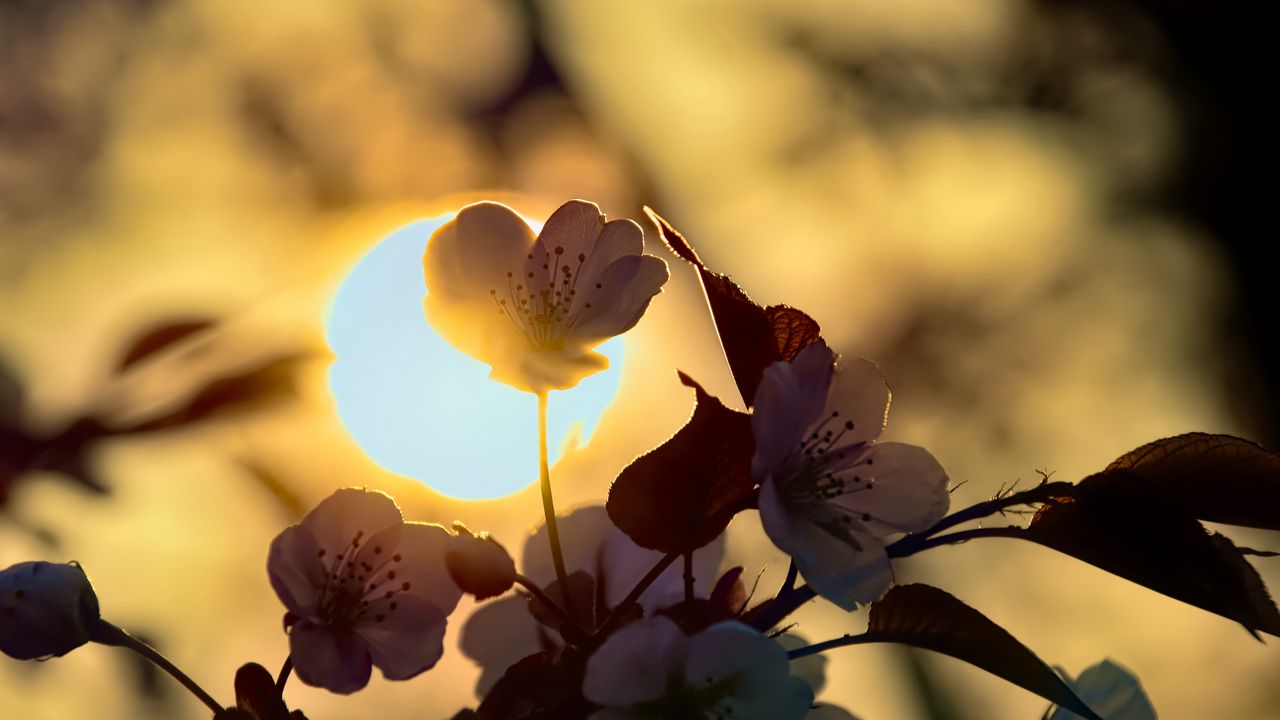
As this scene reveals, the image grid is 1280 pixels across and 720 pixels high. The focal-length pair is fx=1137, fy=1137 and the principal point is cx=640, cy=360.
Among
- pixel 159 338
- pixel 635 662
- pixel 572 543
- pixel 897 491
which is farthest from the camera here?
pixel 159 338

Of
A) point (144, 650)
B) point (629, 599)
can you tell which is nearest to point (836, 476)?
point (629, 599)

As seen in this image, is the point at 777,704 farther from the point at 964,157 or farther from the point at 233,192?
the point at 964,157

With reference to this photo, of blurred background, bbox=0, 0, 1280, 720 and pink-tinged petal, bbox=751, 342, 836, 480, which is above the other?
blurred background, bbox=0, 0, 1280, 720

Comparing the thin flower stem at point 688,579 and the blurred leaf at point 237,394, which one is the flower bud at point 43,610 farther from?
the blurred leaf at point 237,394

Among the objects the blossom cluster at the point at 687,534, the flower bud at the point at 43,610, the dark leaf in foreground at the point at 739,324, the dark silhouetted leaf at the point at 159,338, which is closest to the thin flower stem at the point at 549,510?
the blossom cluster at the point at 687,534

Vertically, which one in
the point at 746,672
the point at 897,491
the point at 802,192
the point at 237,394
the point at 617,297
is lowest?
the point at 746,672

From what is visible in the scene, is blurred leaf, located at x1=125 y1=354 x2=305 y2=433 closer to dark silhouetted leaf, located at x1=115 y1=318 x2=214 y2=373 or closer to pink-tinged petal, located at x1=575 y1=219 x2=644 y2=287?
dark silhouetted leaf, located at x1=115 y1=318 x2=214 y2=373

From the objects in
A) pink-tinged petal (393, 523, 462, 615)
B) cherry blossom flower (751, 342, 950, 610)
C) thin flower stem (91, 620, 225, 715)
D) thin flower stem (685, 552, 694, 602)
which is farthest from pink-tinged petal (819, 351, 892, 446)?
thin flower stem (91, 620, 225, 715)

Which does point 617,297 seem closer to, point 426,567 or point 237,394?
point 426,567

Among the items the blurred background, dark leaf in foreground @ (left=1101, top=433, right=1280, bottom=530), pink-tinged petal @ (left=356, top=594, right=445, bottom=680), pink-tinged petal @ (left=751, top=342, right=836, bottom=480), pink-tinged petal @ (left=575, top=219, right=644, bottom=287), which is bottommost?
pink-tinged petal @ (left=356, top=594, right=445, bottom=680)
